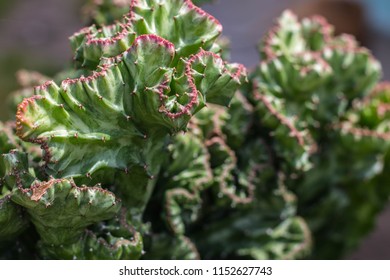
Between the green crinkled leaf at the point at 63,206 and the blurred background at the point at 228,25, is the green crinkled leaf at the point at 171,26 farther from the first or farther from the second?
the blurred background at the point at 228,25

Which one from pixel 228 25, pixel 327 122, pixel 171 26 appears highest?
pixel 228 25

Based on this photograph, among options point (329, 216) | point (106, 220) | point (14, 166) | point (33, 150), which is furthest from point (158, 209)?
point (329, 216)

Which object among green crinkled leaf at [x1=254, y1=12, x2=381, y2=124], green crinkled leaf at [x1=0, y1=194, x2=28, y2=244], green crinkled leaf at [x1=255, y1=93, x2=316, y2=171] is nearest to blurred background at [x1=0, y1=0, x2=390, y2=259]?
green crinkled leaf at [x1=254, y1=12, x2=381, y2=124]

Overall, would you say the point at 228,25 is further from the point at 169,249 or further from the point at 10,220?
the point at 10,220

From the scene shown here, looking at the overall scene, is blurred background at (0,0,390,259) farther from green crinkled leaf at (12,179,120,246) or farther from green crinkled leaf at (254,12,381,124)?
green crinkled leaf at (12,179,120,246)

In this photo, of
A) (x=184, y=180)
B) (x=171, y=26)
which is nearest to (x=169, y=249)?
(x=184, y=180)

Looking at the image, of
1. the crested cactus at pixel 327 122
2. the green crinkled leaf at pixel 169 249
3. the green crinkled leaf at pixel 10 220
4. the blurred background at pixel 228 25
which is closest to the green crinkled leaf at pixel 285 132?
the crested cactus at pixel 327 122
